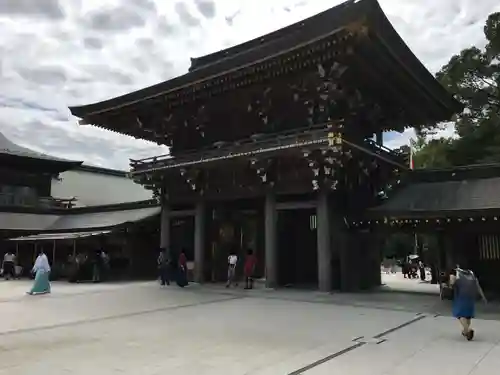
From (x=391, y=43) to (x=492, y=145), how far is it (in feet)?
47.1

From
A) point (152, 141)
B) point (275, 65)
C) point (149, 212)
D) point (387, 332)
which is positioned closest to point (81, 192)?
point (149, 212)

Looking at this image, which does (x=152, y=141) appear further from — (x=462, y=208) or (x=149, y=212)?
(x=462, y=208)

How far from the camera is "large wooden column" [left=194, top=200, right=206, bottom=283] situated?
2047 centimetres

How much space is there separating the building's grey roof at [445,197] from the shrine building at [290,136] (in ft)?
5.52

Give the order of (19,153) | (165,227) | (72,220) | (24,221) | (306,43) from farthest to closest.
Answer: (19,153), (72,220), (24,221), (165,227), (306,43)

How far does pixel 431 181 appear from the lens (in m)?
18.2

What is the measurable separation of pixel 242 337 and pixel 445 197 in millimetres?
10753

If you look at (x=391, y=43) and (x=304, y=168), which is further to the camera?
(x=304, y=168)

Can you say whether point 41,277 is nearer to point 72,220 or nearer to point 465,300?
point 72,220

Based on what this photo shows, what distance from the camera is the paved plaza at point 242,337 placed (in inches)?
257

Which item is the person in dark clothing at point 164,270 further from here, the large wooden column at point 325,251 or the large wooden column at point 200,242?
the large wooden column at point 325,251

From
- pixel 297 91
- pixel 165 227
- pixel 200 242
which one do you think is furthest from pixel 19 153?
pixel 297 91

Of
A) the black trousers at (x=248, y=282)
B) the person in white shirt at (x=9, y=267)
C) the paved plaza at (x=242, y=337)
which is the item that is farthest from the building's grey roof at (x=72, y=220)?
the paved plaza at (x=242, y=337)

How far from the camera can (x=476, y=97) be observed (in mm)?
26734
